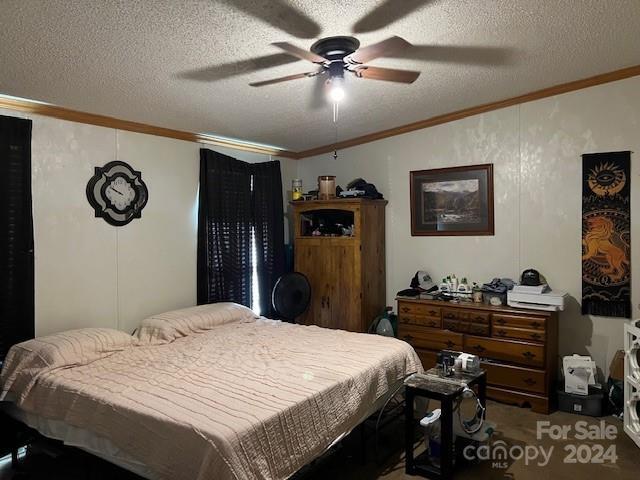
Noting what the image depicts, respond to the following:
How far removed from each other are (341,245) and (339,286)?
0.41 metres

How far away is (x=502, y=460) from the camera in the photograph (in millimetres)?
2727

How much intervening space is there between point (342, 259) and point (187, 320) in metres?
1.63

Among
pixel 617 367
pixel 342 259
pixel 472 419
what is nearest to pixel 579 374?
pixel 617 367

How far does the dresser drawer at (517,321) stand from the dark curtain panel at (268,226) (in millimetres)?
2231

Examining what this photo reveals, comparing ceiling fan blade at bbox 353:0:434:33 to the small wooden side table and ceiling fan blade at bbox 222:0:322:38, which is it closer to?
ceiling fan blade at bbox 222:0:322:38

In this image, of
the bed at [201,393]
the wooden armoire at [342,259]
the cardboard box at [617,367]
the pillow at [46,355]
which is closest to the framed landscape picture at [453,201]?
the wooden armoire at [342,259]

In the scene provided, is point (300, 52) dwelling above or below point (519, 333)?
above

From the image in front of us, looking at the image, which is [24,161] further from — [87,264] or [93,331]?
[93,331]

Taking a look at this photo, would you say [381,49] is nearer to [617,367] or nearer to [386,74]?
[386,74]

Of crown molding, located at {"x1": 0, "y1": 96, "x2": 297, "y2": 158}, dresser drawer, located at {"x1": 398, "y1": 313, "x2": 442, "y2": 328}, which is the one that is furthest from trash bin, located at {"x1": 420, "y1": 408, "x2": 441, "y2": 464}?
crown molding, located at {"x1": 0, "y1": 96, "x2": 297, "y2": 158}

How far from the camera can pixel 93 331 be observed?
2932 millimetres

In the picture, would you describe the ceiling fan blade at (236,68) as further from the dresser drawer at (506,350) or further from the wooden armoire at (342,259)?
the dresser drawer at (506,350)

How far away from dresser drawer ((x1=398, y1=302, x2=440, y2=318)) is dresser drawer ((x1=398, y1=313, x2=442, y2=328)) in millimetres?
27

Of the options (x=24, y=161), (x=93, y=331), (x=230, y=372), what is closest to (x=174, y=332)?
(x=93, y=331)
